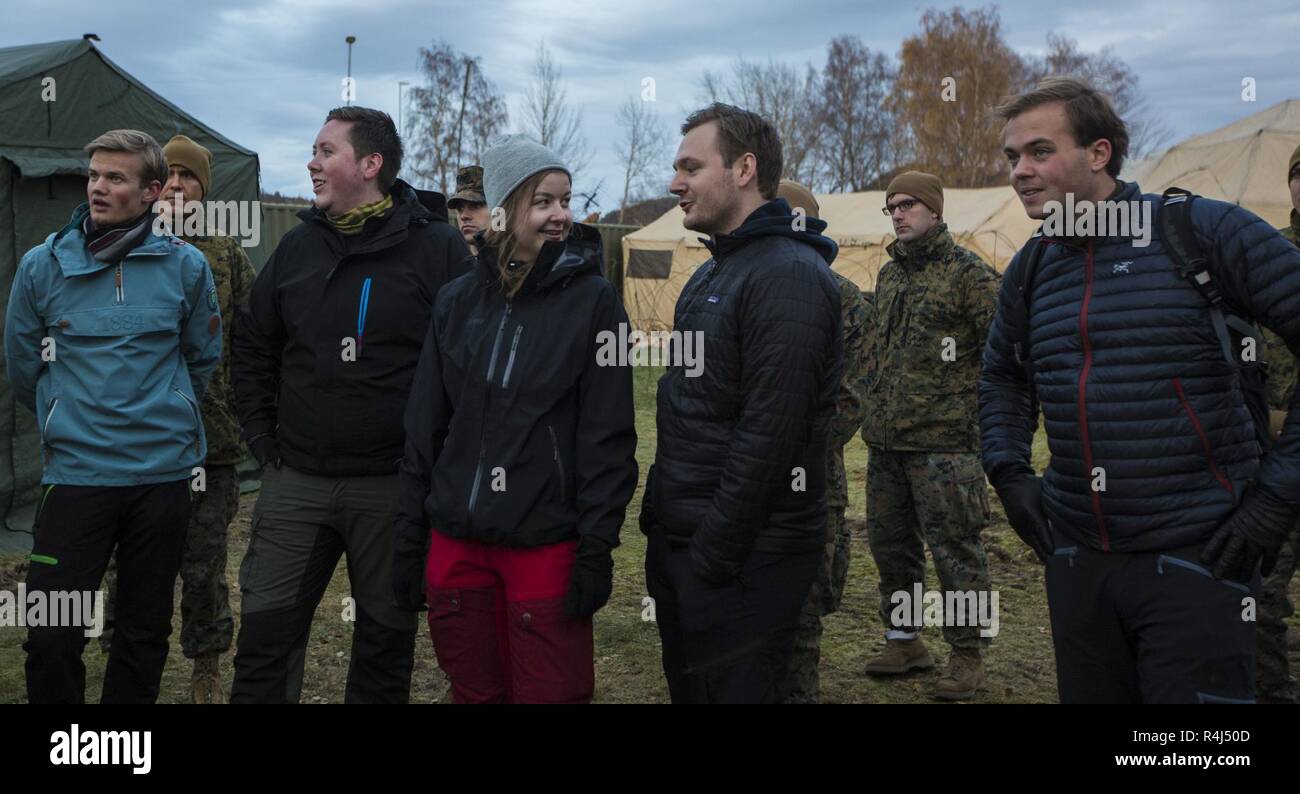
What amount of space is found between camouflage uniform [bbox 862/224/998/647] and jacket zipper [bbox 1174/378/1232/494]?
7.00ft

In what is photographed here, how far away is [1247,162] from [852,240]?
6390 millimetres

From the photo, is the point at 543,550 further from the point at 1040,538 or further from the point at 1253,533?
the point at 1253,533

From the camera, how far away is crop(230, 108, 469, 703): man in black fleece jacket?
3.42 m

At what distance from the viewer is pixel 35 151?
738 cm

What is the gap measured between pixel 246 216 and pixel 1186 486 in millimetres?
7908

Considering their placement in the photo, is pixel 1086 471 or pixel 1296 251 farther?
pixel 1086 471

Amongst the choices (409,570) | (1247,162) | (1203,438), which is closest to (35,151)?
(409,570)

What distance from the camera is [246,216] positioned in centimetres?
880

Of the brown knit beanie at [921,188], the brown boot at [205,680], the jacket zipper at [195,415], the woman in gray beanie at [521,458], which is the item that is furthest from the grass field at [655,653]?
the brown knit beanie at [921,188]

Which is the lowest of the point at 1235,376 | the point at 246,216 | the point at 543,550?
the point at 543,550

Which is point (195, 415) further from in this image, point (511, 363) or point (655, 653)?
point (655, 653)

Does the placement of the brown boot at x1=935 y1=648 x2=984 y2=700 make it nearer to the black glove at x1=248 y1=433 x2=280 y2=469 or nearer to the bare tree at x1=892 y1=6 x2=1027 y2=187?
the black glove at x1=248 y1=433 x2=280 y2=469

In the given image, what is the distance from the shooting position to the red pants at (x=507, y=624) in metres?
2.88
